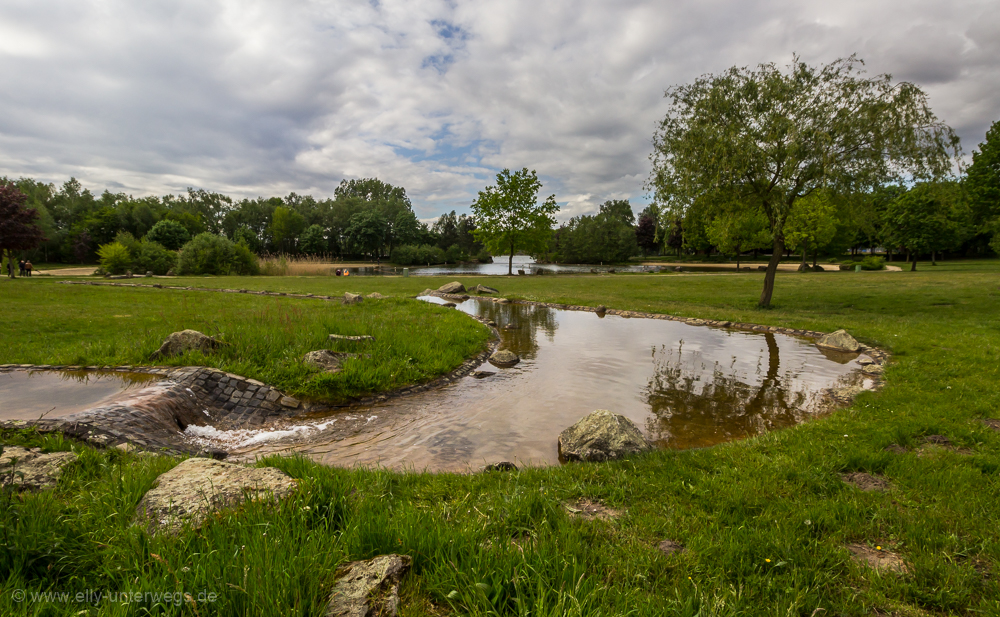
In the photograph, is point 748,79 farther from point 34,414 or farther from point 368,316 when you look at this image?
point 34,414

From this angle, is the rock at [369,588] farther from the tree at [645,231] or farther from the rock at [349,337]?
the tree at [645,231]

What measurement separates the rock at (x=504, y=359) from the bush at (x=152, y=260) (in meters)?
47.0

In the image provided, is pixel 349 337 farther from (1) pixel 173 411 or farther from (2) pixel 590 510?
(2) pixel 590 510

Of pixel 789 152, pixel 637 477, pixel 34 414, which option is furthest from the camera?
pixel 789 152

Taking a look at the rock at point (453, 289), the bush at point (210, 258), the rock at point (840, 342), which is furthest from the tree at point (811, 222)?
the bush at point (210, 258)

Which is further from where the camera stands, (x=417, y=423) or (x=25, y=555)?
(x=417, y=423)

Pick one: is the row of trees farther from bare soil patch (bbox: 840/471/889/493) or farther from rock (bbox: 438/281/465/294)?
bare soil patch (bbox: 840/471/889/493)

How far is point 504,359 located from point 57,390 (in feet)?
28.6

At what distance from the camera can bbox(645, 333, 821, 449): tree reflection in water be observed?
715cm

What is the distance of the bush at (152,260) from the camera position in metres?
44.6

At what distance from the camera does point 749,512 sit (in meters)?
4.06

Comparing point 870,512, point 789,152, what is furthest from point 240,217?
point 870,512

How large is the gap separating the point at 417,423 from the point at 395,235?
9182cm

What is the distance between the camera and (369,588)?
8.40ft
